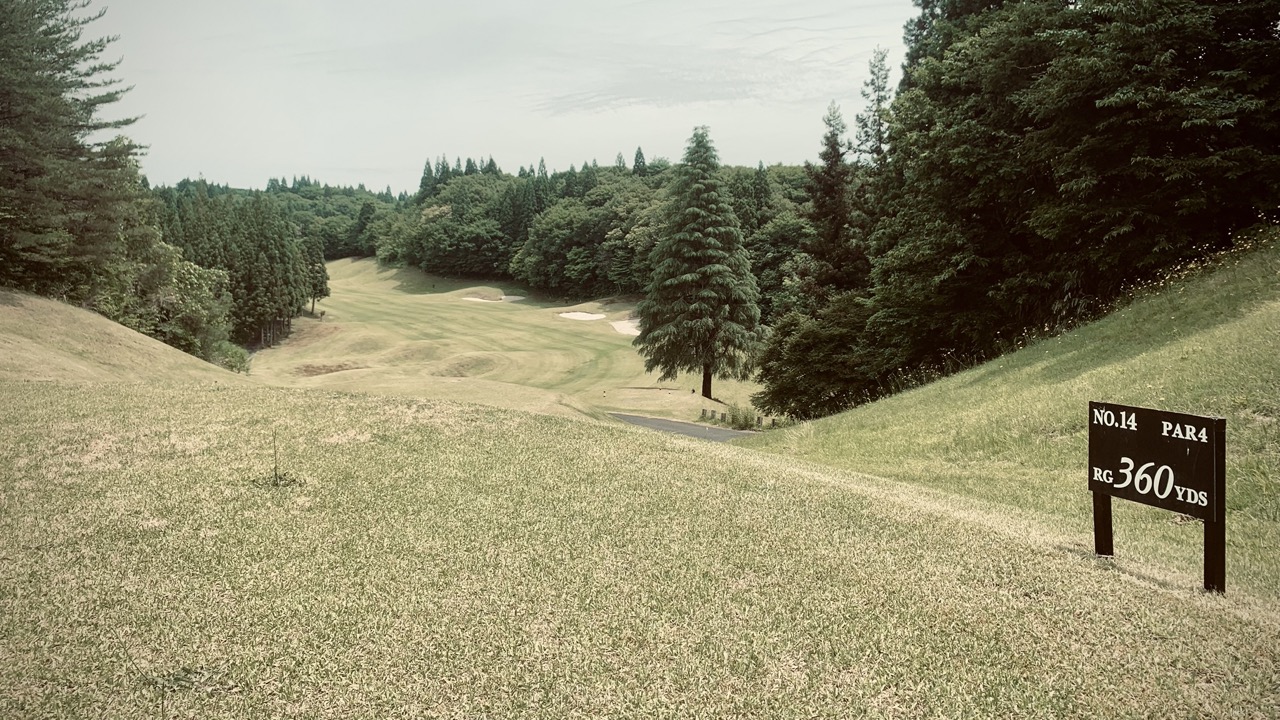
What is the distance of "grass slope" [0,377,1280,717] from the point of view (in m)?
4.87

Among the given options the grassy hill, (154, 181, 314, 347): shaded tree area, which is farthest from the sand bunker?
the grassy hill

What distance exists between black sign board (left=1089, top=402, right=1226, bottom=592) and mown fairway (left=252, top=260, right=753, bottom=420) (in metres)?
19.3

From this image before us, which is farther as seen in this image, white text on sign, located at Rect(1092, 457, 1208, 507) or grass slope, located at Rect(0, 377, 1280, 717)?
white text on sign, located at Rect(1092, 457, 1208, 507)

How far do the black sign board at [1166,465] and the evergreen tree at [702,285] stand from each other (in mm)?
40390

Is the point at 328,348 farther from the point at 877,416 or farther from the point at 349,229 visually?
the point at 349,229

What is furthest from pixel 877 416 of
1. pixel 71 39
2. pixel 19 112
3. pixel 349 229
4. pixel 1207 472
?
pixel 349 229

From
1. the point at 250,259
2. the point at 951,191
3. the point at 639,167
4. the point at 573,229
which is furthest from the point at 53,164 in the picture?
the point at 639,167

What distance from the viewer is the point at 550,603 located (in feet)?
20.2

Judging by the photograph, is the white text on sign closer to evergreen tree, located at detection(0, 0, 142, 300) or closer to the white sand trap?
evergreen tree, located at detection(0, 0, 142, 300)

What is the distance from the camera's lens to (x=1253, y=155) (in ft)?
60.3

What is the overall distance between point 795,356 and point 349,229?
15717cm

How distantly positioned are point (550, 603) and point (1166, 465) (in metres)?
5.73

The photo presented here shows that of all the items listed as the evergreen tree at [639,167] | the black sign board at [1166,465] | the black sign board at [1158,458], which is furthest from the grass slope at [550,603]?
the evergreen tree at [639,167]

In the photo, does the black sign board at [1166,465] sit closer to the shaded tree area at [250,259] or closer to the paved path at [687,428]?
the paved path at [687,428]
